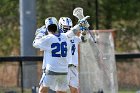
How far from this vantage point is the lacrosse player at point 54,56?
1348 cm

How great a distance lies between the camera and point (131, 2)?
26781mm

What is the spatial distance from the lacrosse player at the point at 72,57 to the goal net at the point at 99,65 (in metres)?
0.80

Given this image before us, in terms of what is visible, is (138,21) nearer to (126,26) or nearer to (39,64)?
(126,26)

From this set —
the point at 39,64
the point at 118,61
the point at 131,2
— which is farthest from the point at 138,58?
the point at 131,2

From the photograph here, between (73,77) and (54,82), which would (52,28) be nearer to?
(54,82)

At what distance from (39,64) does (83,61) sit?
6.85ft

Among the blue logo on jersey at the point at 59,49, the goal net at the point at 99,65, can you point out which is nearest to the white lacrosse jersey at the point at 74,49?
the goal net at the point at 99,65

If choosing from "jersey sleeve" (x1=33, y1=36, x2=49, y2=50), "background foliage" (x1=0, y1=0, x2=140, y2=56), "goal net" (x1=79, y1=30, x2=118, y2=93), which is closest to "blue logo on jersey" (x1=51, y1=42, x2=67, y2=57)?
"jersey sleeve" (x1=33, y1=36, x2=49, y2=50)

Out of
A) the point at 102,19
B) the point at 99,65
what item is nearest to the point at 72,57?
the point at 99,65

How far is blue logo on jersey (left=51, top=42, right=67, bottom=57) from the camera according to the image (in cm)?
1353

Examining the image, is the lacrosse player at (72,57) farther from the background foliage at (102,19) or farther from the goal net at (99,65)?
the background foliage at (102,19)

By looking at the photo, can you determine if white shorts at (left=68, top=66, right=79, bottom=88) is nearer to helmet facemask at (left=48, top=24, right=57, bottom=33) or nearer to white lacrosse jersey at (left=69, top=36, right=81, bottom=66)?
white lacrosse jersey at (left=69, top=36, right=81, bottom=66)

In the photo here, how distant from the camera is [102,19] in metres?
26.3

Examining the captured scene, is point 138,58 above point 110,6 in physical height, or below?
below
